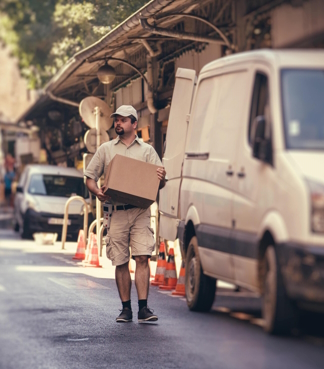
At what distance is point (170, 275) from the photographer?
2920mm

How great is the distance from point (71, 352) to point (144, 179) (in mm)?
1975

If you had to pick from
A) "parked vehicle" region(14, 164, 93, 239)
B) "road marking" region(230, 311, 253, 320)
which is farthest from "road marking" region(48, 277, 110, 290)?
"road marking" region(230, 311, 253, 320)

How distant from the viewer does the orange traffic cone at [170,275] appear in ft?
9.28

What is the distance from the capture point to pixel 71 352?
446 cm

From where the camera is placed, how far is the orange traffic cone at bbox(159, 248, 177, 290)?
2829mm

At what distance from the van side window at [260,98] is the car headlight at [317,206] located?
0.20m

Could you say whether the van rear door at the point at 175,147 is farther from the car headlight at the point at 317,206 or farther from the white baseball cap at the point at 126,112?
the car headlight at the point at 317,206

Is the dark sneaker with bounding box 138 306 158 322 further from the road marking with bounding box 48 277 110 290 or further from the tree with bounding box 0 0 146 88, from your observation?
the tree with bounding box 0 0 146 88

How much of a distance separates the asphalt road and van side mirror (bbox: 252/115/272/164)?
1.00 feet

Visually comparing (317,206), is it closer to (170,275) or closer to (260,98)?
(260,98)

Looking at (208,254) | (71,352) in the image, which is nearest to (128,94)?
(208,254)

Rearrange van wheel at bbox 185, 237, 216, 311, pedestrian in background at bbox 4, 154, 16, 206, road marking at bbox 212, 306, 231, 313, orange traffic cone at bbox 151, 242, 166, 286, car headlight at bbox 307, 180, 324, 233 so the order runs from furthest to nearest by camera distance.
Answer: pedestrian in background at bbox 4, 154, 16, 206, orange traffic cone at bbox 151, 242, 166, 286, van wheel at bbox 185, 237, 216, 311, road marking at bbox 212, 306, 231, 313, car headlight at bbox 307, 180, 324, 233

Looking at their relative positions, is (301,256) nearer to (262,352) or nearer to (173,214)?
(262,352)

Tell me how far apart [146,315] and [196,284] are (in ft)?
3.36
